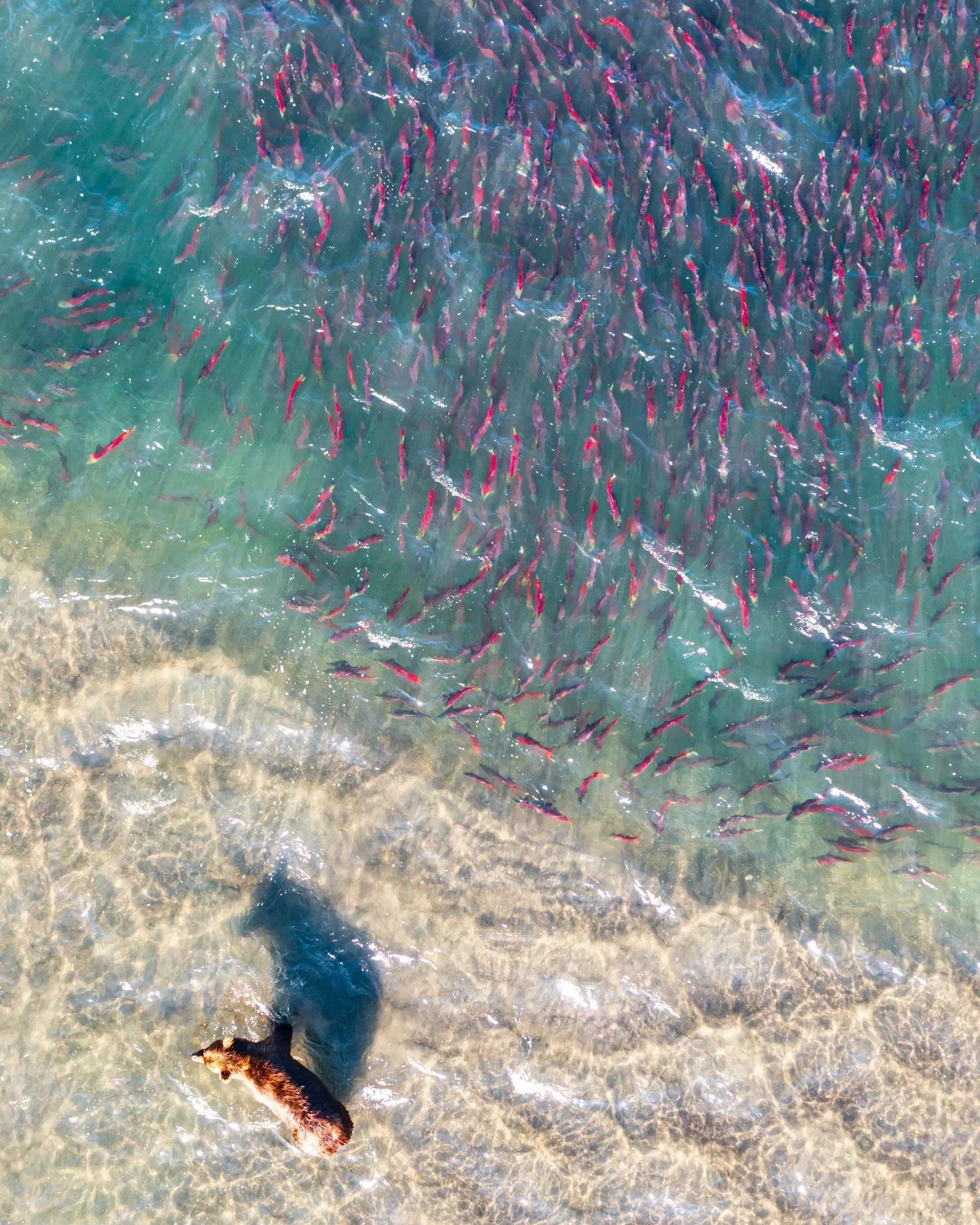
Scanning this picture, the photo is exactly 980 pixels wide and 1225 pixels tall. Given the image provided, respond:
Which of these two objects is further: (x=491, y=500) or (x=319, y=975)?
(x=491, y=500)

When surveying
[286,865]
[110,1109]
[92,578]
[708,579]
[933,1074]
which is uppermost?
[708,579]

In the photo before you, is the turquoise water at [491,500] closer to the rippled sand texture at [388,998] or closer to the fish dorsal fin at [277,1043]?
the rippled sand texture at [388,998]

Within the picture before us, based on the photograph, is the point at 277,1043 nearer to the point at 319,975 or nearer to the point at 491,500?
the point at 319,975

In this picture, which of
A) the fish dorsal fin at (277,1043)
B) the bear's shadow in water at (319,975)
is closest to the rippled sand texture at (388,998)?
the bear's shadow in water at (319,975)

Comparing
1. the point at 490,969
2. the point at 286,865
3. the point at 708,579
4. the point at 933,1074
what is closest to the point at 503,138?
the point at 708,579

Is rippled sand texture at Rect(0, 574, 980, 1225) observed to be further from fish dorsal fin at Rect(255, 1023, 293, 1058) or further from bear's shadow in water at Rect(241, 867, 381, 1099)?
fish dorsal fin at Rect(255, 1023, 293, 1058)

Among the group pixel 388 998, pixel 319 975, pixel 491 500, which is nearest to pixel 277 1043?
pixel 319 975

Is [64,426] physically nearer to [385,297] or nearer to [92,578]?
[92,578]
